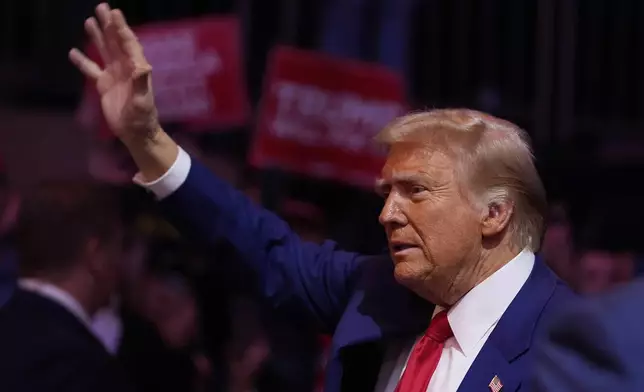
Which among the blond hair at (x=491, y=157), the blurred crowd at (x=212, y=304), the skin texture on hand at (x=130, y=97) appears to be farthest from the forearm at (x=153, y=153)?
the blurred crowd at (x=212, y=304)

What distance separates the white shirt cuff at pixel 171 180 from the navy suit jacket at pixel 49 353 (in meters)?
0.38

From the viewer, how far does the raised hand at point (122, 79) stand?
5.86 ft

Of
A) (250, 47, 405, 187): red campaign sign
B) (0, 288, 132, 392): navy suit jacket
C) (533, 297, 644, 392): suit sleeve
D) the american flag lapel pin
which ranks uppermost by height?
(533, 297, 644, 392): suit sleeve

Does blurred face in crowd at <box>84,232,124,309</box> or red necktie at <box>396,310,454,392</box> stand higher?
red necktie at <box>396,310,454,392</box>

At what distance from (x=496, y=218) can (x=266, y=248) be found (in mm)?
432

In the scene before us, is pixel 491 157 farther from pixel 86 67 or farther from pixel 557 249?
pixel 557 249

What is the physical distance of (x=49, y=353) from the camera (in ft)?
6.48

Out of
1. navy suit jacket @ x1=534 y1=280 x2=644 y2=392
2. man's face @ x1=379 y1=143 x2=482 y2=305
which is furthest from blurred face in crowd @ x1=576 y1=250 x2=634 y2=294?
navy suit jacket @ x1=534 y1=280 x2=644 y2=392

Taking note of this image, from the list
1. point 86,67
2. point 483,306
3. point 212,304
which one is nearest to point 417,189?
point 483,306

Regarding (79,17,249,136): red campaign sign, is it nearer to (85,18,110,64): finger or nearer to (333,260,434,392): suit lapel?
(85,18,110,64): finger

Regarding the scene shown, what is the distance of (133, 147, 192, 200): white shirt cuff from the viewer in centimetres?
183

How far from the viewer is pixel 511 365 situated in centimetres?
157

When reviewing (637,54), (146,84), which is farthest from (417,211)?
(637,54)

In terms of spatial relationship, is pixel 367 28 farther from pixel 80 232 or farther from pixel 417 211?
pixel 417 211
